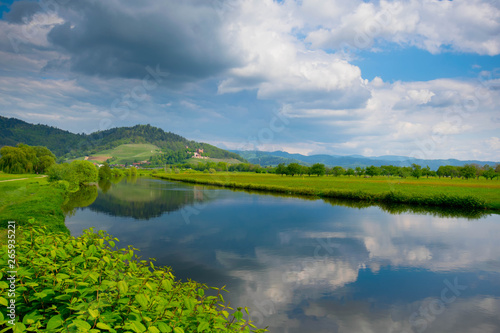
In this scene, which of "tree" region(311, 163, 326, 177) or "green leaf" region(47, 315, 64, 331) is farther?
"tree" region(311, 163, 326, 177)

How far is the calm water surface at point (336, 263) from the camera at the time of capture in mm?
12070

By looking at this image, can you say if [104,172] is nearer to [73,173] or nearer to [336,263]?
[73,173]

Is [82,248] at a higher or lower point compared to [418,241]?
higher

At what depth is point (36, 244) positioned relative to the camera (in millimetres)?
4473

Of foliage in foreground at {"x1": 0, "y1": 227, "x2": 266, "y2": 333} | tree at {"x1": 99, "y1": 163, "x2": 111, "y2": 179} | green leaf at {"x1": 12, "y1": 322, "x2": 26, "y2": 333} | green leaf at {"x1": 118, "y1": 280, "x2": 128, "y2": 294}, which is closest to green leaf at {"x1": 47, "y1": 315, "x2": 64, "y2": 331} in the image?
foliage in foreground at {"x1": 0, "y1": 227, "x2": 266, "y2": 333}

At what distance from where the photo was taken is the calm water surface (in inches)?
475

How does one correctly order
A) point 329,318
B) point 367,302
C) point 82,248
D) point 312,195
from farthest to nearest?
point 312,195 → point 367,302 → point 329,318 → point 82,248

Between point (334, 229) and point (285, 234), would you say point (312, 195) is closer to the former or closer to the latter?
point (334, 229)

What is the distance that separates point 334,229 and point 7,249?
2804 cm

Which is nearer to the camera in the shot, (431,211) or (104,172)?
(431,211)

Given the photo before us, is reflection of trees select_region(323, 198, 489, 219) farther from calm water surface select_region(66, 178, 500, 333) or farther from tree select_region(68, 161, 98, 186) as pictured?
tree select_region(68, 161, 98, 186)

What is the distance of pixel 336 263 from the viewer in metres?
18.2

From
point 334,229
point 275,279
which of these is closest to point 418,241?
point 334,229

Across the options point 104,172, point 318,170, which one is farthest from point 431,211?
point 104,172
